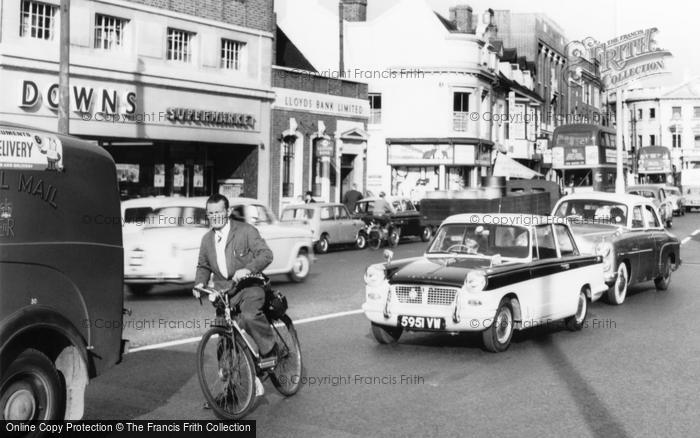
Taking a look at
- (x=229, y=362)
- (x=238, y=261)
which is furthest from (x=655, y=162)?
(x=229, y=362)

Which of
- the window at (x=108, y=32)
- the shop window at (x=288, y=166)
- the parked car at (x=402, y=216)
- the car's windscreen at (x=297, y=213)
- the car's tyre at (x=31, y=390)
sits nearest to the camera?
the car's tyre at (x=31, y=390)

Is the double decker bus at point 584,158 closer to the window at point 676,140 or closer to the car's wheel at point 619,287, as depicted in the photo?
the car's wheel at point 619,287

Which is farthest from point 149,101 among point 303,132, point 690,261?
point 690,261

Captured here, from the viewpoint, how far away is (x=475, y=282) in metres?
9.33

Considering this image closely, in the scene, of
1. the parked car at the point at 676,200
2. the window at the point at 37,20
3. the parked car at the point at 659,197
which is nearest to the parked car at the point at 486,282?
the window at the point at 37,20

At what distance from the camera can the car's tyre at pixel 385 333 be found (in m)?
10.0

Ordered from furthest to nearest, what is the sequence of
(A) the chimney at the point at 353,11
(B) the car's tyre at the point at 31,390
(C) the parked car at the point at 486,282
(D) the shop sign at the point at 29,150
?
(A) the chimney at the point at 353,11
(C) the parked car at the point at 486,282
(D) the shop sign at the point at 29,150
(B) the car's tyre at the point at 31,390

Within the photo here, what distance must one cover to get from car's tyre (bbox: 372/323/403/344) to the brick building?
23.1 metres

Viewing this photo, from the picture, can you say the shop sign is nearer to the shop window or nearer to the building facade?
the building facade

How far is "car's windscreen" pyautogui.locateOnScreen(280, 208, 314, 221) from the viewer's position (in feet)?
83.6

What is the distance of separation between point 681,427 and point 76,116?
71.9 ft

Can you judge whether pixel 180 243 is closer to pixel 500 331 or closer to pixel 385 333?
pixel 385 333

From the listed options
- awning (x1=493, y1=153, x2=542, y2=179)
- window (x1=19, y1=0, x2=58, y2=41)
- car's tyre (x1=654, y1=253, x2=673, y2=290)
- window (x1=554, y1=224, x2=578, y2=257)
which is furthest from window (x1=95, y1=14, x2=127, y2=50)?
awning (x1=493, y1=153, x2=542, y2=179)

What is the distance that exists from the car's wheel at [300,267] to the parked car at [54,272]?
1069cm
